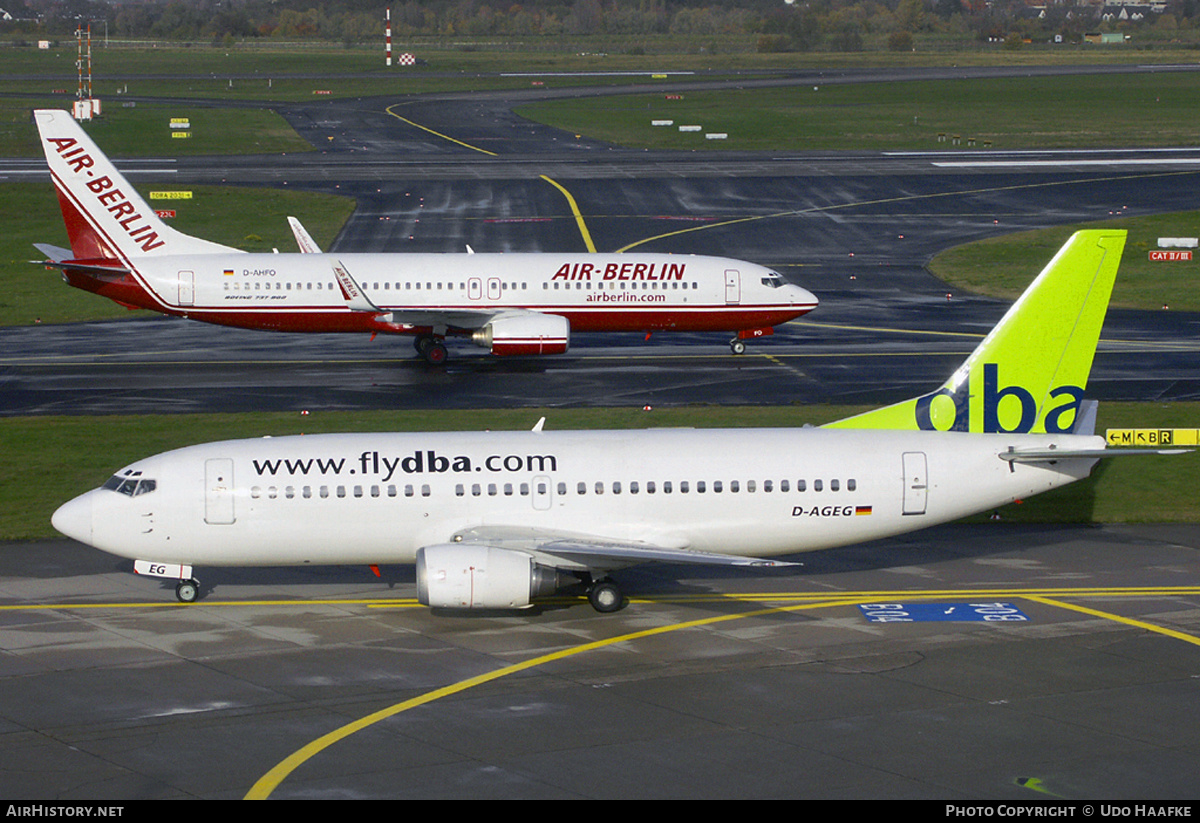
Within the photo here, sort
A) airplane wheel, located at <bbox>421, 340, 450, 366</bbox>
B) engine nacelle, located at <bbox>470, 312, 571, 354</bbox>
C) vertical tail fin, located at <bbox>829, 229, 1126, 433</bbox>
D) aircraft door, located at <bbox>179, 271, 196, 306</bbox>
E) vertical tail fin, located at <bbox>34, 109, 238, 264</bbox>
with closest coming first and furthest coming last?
1. vertical tail fin, located at <bbox>829, 229, 1126, 433</bbox>
2. engine nacelle, located at <bbox>470, 312, 571, 354</bbox>
3. vertical tail fin, located at <bbox>34, 109, 238, 264</bbox>
4. aircraft door, located at <bbox>179, 271, 196, 306</bbox>
5. airplane wheel, located at <bbox>421, 340, 450, 366</bbox>

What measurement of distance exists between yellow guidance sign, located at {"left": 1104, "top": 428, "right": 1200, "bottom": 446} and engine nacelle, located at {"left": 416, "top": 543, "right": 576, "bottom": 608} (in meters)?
23.3

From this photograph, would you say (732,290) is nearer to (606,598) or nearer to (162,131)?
(606,598)

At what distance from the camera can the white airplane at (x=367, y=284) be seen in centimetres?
6009

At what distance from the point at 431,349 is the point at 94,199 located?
1549 centimetres

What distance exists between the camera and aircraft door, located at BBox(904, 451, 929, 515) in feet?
108

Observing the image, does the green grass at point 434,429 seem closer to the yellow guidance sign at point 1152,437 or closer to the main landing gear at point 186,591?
the yellow guidance sign at point 1152,437

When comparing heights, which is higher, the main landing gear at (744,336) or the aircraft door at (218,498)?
the main landing gear at (744,336)

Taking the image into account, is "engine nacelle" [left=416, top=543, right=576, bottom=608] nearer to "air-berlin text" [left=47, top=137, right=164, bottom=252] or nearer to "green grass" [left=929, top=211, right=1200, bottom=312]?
"air-berlin text" [left=47, top=137, right=164, bottom=252]

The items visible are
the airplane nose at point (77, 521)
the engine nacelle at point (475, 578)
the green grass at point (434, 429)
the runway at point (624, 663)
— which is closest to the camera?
the runway at point (624, 663)

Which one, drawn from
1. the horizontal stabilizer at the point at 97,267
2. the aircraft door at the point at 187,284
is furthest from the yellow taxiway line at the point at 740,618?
the horizontal stabilizer at the point at 97,267

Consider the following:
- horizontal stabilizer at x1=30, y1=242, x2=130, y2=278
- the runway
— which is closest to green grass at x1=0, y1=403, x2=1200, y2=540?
the runway

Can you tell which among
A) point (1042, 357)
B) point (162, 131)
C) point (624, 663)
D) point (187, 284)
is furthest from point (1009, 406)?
point (162, 131)

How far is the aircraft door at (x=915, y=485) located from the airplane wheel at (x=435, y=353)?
30.8 meters
